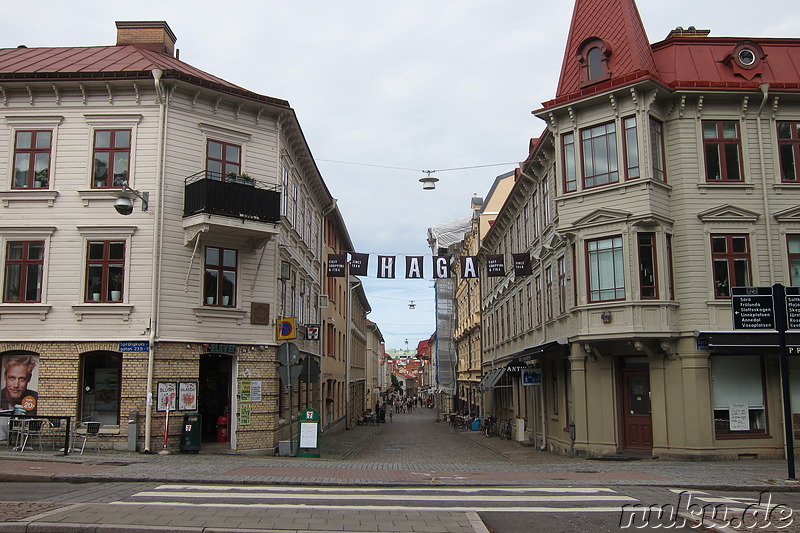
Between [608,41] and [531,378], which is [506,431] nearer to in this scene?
[531,378]

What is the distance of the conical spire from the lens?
20.1 meters

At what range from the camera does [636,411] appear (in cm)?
1936

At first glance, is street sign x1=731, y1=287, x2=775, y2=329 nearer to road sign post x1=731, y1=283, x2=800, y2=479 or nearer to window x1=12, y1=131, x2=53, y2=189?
road sign post x1=731, y1=283, x2=800, y2=479

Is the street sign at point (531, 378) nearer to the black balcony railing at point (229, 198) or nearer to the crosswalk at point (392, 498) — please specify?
the black balcony railing at point (229, 198)

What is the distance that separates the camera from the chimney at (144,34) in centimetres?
2361

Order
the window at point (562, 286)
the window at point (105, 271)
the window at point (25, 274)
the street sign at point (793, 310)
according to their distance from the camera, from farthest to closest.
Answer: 1. the window at point (562, 286)
2. the window at point (25, 274)
3. the window at point (105, 271)
4. the street sign at point (793, 310)

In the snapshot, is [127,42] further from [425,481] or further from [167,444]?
[425,481]

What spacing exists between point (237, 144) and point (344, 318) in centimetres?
2581

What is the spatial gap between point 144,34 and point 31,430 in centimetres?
1356

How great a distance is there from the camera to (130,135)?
64.0 ft

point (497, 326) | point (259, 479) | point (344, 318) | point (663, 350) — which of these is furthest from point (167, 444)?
point (344, 318)

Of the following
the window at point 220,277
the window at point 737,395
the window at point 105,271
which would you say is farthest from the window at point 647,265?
the window at point 105,271

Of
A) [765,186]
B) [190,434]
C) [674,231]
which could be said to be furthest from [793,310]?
[190,434]

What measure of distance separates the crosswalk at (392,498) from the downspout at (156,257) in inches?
253
